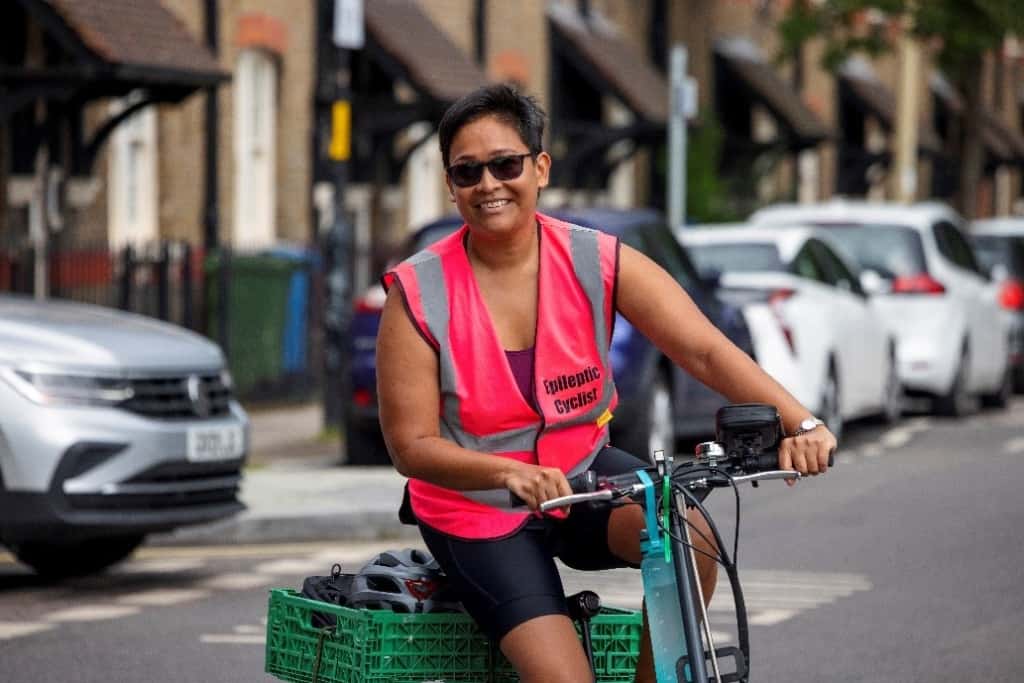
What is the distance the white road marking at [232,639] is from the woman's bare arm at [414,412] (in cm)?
362

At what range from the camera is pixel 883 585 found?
10.0m

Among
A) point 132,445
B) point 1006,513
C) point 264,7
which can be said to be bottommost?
point 1006,513

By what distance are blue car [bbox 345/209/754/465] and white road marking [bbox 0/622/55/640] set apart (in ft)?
17.3

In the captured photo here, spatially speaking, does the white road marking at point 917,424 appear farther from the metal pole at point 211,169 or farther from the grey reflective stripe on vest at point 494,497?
the grey reflective stripe on vest at point 494,497

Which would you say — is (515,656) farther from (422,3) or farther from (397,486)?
(422,3)

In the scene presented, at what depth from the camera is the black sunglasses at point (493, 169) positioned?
4.91 metres

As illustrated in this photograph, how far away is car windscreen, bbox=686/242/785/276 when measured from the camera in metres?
17.2

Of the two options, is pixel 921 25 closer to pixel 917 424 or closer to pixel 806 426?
pixel 917 424

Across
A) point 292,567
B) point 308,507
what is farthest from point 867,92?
point 292,567

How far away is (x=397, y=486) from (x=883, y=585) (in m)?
3.76

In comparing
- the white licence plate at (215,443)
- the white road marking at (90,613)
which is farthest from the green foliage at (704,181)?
the white road marking at (90,613)

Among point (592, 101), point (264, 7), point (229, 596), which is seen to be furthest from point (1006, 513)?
point (592, 101)

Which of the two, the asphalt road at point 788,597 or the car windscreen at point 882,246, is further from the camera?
the car windscreen at point 882,246

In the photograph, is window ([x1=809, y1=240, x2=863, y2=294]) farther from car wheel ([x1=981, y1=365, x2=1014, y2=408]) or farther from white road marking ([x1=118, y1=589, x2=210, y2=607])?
white road marking ([x1=118, y1=589, x2=210, y2=607])
